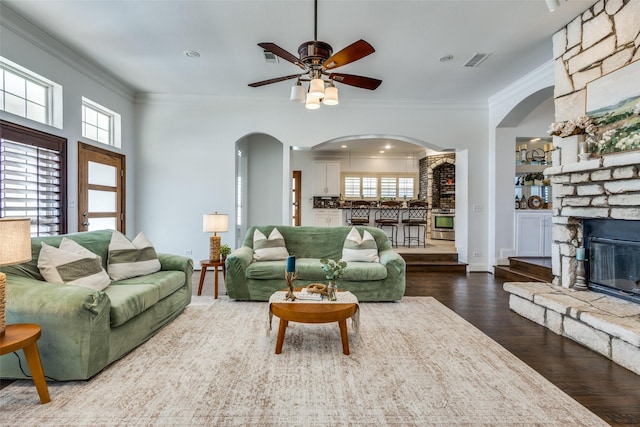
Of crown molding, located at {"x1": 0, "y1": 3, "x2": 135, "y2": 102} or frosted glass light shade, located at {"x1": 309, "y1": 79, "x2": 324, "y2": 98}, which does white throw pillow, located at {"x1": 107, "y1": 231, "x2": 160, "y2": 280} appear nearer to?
frosted glass light shade, located at {"x1": 309, "y1": 79, "x2": 324, "y2": 98}

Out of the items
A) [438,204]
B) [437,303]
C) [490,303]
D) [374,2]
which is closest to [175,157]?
[374,2]

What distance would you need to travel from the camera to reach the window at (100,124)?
4.67m

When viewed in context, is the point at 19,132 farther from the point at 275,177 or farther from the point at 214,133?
the point at 275,177

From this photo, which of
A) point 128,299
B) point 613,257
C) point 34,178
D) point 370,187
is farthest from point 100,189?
point 370,187

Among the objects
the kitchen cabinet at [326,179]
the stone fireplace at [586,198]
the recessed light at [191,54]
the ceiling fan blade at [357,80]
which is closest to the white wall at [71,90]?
the recessed light at [191,54]

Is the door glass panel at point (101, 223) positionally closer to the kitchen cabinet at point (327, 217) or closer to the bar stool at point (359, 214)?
the bar stool at point (359, 214)

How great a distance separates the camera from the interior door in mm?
4379

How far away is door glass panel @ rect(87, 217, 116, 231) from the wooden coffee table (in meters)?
3.67

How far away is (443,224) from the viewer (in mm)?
9312

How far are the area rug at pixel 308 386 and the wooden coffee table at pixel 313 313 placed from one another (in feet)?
0.51

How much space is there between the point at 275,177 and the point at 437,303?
17.2 ft

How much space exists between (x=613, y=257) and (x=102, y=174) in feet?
21.7

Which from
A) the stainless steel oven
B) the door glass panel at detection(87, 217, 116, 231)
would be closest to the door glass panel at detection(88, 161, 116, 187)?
the door glass panel at detection(87, 217, 116, 231)

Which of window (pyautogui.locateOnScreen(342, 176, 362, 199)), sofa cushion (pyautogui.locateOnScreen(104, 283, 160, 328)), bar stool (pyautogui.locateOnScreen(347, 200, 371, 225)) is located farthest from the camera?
window (pyautogui.locateOnScreen(342, 176, 362, 199))
